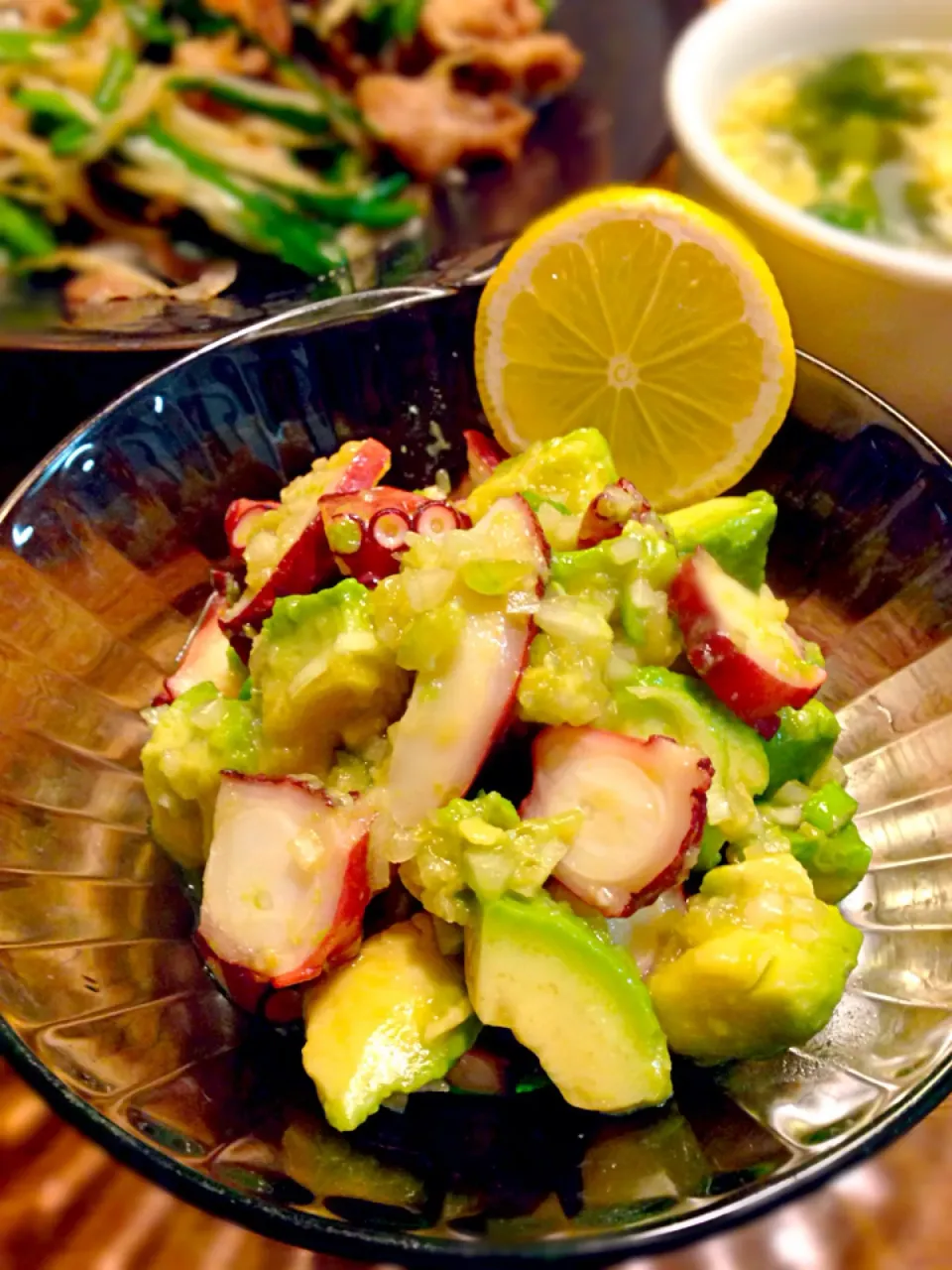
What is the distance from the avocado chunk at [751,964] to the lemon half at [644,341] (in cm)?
47

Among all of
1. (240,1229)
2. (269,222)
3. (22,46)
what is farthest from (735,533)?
(22,46)

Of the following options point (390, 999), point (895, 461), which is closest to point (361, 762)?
point (390, 999)

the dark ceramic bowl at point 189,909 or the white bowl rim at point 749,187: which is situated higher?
the white bowl rim at point 749,187

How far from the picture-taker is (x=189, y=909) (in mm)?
1080

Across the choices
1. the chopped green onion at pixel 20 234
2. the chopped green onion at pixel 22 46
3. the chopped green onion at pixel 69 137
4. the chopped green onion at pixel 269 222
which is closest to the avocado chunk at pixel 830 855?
the chopped green onion at pixel 269 222

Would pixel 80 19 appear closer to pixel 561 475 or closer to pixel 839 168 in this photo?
pixel 839 168

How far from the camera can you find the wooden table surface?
1081 mm

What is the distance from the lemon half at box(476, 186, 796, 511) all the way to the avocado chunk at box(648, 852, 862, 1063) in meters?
0.47

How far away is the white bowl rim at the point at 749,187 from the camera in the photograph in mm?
1464

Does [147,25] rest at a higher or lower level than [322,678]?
higher

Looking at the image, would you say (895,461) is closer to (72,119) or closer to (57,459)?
(57,459)

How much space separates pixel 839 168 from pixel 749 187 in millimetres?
416

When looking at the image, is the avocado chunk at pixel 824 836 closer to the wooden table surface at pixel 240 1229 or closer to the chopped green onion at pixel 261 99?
the wooden table surface at pixel 240 1229

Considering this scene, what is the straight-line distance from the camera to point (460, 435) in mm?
1382
